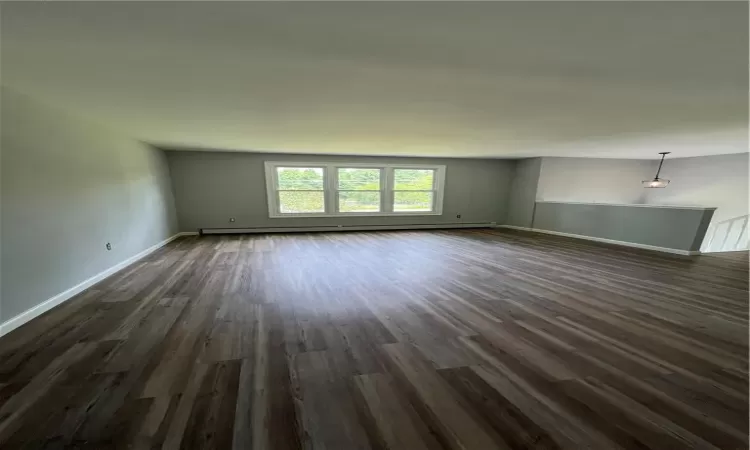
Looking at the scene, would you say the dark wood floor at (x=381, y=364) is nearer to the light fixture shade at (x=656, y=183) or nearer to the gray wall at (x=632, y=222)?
the gray wall at (x=632, y=222)

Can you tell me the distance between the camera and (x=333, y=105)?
276cm

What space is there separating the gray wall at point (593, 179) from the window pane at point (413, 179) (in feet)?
9.25

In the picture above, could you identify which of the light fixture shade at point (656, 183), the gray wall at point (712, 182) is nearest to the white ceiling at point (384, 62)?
the light fixture shade at point (656, 183)

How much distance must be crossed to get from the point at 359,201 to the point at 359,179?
56 cm

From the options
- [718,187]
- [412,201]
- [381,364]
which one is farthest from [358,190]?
[718,187]

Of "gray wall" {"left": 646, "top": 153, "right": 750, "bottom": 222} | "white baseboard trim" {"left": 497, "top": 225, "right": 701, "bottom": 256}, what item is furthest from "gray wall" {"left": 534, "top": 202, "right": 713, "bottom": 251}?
"gray wall" {"left": 646, "top": 153, "right": 750, "bottom": 222}

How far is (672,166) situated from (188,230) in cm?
1246

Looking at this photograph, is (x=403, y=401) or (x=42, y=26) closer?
(x=42, y=26)

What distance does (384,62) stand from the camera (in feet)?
5.99

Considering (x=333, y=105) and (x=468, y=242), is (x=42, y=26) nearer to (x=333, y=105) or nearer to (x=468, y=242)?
(x=333, y=105)

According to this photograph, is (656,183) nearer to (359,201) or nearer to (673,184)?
(673,184)

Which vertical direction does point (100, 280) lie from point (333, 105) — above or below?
below

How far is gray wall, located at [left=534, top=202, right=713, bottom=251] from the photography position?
4746 millimetres

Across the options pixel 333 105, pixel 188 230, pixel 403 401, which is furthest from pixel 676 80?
pixel 188 230
